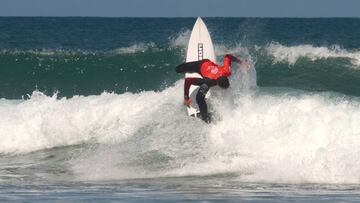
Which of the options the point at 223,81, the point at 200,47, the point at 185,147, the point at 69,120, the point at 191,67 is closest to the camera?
the point at 185,147

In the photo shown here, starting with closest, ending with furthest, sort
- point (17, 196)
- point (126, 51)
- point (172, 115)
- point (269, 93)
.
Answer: point (17, 196) < point (172, 115) < point (269, 93) < point (126, 51)

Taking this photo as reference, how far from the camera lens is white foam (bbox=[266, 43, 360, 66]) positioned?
24094 millimetres

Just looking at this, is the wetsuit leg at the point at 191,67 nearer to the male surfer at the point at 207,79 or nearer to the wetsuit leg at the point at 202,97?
the male surfer at the point at 207,79

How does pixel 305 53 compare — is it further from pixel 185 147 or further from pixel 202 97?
pixel 185 147

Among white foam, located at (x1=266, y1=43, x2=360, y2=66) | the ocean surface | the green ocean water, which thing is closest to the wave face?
the ocean surface

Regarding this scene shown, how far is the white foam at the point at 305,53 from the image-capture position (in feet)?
79.0

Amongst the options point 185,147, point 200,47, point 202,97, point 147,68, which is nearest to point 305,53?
point 147,68

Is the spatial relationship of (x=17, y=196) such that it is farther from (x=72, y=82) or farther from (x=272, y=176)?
(x=72, y=82)

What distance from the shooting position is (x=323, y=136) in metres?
14.2

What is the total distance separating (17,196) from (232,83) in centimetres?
517

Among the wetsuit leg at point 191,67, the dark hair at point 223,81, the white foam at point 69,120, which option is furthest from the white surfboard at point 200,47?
the dark hair at point 223,81

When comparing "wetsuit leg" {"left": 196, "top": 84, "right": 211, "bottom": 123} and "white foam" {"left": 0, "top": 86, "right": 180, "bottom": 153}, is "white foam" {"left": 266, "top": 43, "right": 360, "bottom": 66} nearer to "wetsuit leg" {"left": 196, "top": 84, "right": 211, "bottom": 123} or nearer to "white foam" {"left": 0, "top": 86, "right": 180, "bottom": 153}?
"white foam" {"left": 0, "top": 86, "right": 180, "bottom": 153}

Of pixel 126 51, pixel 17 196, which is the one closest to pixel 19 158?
pixel 17 196

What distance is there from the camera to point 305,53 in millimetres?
24656
